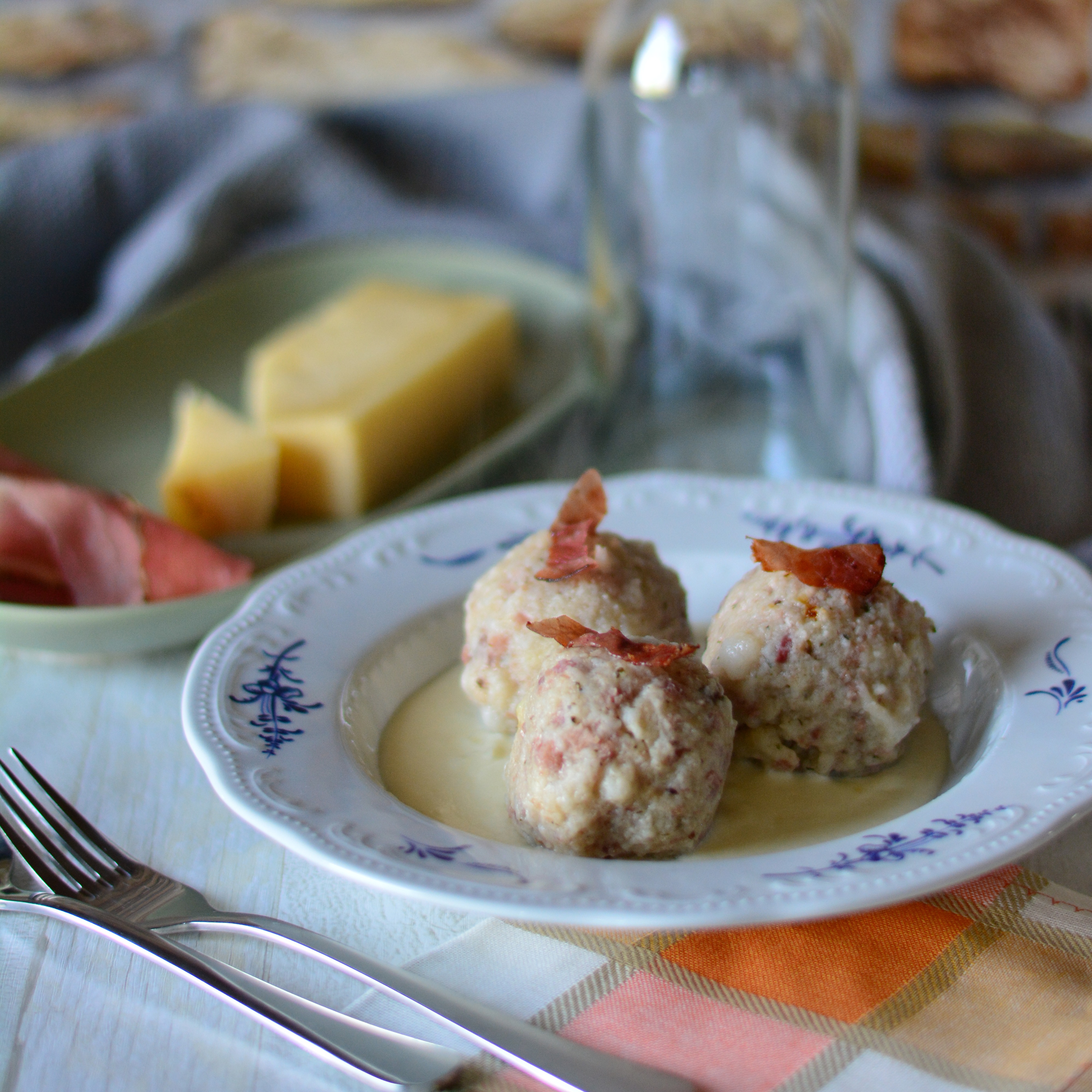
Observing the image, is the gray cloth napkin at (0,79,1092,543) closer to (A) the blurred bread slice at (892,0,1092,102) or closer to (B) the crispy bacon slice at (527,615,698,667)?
(A) the blurred bread slice at (892,0,1092,102)

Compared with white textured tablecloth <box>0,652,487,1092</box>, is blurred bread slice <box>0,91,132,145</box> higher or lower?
higher

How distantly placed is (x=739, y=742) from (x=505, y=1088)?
1.15 ft

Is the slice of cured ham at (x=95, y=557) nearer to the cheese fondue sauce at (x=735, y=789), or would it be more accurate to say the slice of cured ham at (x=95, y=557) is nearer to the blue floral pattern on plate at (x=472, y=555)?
the blue floral pattern on plate at (x=472, y=555)

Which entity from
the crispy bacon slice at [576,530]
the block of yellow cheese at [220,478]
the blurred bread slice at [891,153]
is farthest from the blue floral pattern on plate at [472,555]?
the blurred bread slice at [891,153]

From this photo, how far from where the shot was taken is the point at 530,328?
7.21 feet

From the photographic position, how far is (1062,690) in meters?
0.98

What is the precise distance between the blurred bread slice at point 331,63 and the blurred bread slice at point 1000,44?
2.68 ft

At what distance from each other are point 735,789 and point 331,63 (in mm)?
2209

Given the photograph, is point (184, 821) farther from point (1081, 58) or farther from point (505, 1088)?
point (1081, 58)

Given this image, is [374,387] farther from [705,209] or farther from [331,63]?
[331,63]

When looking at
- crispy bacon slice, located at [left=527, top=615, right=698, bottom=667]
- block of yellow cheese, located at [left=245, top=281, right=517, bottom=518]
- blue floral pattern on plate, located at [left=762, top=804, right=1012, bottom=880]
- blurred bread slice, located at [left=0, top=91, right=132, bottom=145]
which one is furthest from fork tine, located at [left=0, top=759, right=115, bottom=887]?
blurred bread slice, located at [left=0, top=91, right=132, bottom=145]

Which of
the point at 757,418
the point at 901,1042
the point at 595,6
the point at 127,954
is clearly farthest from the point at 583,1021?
the point at 595,6

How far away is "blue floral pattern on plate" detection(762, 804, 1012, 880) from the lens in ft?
2.59

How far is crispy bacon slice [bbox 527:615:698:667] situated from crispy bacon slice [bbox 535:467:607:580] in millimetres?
87
